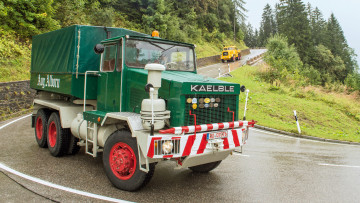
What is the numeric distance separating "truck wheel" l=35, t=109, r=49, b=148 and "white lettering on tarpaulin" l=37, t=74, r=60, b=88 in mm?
762

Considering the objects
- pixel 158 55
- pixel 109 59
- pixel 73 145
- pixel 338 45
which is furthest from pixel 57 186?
pixel 338 45

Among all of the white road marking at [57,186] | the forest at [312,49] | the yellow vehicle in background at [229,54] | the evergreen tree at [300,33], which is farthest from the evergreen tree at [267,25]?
the white road marking at [57,186]

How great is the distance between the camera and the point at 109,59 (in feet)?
19.2

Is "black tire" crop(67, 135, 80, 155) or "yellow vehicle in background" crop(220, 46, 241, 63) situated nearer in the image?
"black tire" crop(67, 135, 80, 155)

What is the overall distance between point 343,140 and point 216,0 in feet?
187

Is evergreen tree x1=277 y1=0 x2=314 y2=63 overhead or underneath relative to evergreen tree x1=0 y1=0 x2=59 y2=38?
overhead

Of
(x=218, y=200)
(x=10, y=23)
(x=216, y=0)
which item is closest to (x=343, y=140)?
(x=218, y=200)

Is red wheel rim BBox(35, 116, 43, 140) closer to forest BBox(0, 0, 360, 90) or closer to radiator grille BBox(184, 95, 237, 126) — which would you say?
radiator grille BBox(184, 95, 237, 126)

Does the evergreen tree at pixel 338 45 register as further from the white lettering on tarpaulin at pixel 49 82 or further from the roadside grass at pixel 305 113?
the white lettering on tarpaulin at pixel 49 82

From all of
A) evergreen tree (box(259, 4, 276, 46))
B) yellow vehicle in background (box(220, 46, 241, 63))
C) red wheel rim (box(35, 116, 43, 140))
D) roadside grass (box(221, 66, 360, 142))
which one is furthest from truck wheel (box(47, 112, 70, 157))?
evergreen tree (box(259, 4, 276, 46))

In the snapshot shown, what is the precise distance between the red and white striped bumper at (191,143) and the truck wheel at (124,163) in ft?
1.83

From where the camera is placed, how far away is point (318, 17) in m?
84.6

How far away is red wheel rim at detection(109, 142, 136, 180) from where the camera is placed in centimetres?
489

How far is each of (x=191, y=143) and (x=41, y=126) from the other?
5445mm
